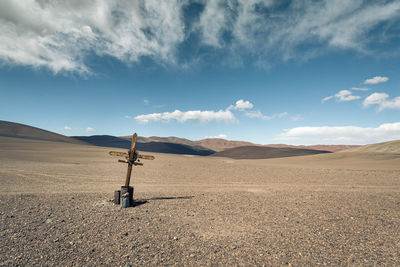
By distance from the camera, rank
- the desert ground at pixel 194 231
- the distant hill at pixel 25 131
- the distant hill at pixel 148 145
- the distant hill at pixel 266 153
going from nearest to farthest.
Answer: the desert ground at pixel 194 231
the distant hill at pixel 266 153
the distant hill at pixel 25 131
the distant hill at pixel 148 145

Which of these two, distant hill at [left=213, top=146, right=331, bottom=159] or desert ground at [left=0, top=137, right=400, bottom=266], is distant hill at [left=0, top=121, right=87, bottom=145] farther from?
desert ground at [left=0, top=137, right=400, bottom=266]

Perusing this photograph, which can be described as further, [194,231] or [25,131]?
[25,131]

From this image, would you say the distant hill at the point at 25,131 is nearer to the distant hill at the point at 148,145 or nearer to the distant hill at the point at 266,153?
the distant hill at the point at 148,145

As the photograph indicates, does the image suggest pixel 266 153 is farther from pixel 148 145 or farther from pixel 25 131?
pixel 25 131

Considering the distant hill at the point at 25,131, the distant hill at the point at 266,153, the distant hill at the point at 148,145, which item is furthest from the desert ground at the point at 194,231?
the distant hill at the point at 148,145

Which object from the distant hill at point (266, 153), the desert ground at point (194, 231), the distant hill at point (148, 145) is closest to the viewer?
the desert ground at point (194, 231)

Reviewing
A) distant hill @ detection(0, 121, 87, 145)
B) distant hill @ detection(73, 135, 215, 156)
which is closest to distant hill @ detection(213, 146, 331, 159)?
distant hill @ detection(73, 135, 215, 156)

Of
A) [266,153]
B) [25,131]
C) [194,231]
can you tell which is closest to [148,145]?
[25,131]

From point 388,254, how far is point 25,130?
115462 millimetres

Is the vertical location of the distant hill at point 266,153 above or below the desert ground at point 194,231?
above

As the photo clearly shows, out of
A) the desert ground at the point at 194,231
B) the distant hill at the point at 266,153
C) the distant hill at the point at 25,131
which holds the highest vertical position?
the distant hill at the point at 25,131

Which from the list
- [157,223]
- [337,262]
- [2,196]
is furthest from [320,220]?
[2,196]

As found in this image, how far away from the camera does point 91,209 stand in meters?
8.20

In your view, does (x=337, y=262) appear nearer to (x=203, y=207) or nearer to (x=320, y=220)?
(x=320, y=220)
